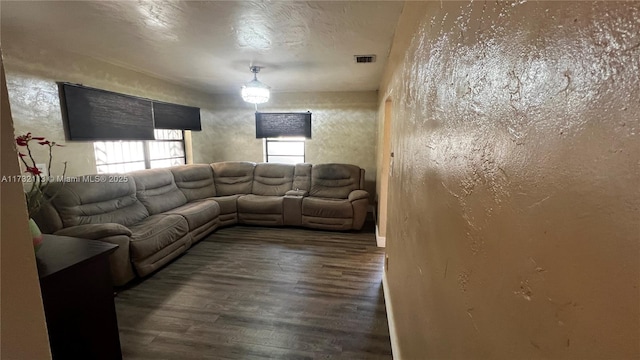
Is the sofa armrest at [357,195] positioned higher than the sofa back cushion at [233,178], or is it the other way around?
the sofa back cushion at [233,178]

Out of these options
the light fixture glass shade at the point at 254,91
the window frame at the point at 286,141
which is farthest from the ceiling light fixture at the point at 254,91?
the window frame at the point at 286,141

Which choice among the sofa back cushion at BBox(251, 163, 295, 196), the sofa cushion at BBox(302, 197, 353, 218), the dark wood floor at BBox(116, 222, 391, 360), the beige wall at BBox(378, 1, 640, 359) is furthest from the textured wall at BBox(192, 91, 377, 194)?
the beige wall at BBox(378, 1, 640, 359)

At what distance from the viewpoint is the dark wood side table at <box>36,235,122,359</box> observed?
49.1 inches

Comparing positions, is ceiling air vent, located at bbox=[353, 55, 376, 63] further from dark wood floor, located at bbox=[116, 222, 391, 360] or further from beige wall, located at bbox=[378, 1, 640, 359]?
dark wood floor, located at bbox=[116, 222, 391, 360]

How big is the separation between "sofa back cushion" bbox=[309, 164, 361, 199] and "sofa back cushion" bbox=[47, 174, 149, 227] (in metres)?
2.49

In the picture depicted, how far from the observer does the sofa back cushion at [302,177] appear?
15.1 ft

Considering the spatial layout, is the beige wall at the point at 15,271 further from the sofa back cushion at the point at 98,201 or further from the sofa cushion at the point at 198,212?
the sofa cushion at the point at 198,212

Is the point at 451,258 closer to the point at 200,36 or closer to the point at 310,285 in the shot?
the point at 310,285

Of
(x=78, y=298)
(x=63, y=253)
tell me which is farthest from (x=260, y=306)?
(x=63, y=253)

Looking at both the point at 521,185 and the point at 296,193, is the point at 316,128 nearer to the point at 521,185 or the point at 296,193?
the point at 296,193

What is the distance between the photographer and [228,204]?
4230mm

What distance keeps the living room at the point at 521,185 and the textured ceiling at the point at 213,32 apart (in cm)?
89

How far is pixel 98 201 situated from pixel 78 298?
2.01 meters

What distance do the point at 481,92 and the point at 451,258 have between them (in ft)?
1.50
